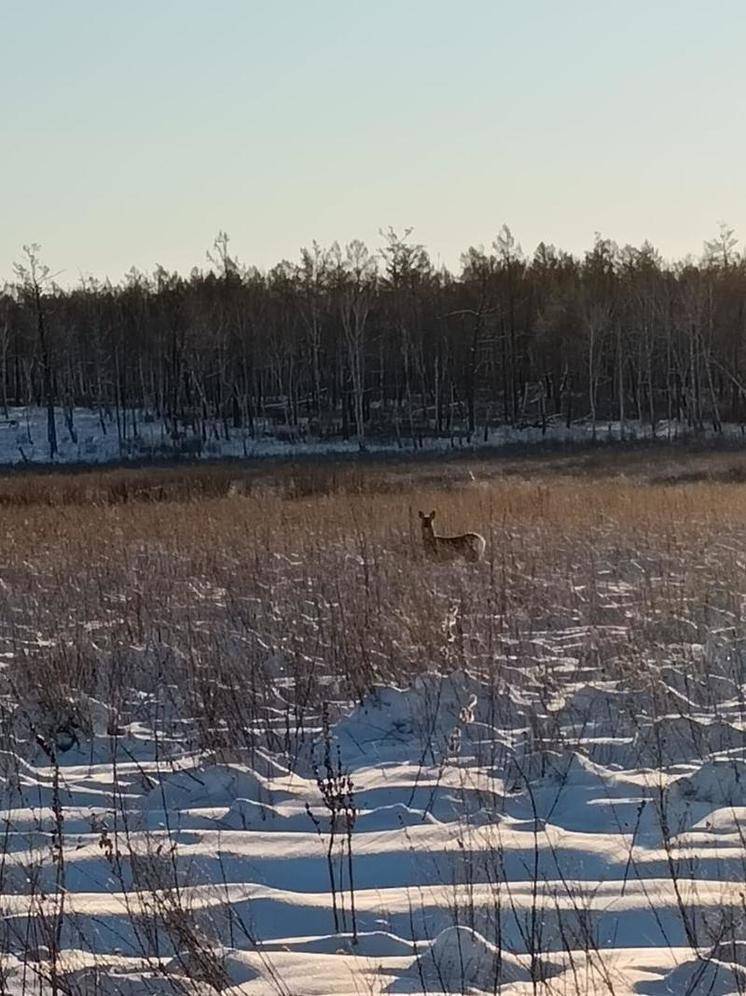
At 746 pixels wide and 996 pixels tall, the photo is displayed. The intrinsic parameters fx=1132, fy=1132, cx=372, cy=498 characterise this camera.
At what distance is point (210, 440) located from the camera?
44.1 metres

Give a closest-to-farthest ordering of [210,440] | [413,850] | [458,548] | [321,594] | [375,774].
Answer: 1. [413,850]
2. [375,774]
3. [321,594]
4. [458,548]
5. [210,440]

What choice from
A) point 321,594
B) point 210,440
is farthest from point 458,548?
point 210,440

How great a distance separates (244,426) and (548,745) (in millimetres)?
45774

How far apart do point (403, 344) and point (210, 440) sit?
389 inches

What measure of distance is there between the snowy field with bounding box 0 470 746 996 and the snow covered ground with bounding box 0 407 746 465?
96.6 feet

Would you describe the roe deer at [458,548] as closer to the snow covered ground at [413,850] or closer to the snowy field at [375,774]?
the snowy field at [375,774]

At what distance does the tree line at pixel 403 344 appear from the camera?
48.2 metres

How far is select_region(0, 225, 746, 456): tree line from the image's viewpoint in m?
48.2

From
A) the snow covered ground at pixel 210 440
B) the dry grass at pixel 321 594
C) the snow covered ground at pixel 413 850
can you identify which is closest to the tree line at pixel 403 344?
the snow covered ground at pixel 210 440

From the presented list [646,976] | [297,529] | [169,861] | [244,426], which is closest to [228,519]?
[297,529]

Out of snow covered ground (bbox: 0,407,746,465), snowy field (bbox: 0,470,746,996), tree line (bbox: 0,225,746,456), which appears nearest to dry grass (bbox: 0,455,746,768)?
snowy field (bbox: 0,470,746,996)

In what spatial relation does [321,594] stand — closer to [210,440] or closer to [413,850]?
[413,850]

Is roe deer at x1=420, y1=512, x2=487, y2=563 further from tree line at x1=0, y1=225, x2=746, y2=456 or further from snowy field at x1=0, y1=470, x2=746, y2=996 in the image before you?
tree line at x1=0, y1=225, x2=746, y2=456

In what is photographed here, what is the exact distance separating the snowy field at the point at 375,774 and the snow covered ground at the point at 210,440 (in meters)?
29.4
